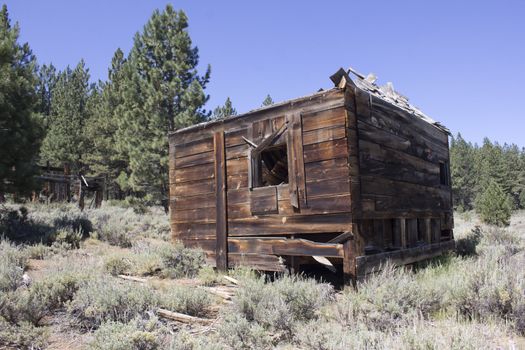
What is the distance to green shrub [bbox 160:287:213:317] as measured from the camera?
18.2 feet

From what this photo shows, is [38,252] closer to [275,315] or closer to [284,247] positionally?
[284,247]

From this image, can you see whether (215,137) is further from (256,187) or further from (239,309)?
(239,309)

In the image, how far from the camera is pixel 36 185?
38.8 feet

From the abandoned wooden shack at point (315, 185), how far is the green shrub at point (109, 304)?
10.3 ft

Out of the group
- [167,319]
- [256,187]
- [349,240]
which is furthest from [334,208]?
[167,319]

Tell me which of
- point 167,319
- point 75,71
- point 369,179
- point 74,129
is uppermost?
point 75,71

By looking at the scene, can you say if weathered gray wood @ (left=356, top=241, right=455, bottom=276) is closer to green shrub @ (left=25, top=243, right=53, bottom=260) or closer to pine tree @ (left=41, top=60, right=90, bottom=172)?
green shrub @ (left=25, top=243, right=53, bottom=260)

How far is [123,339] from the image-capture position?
12.6 ft

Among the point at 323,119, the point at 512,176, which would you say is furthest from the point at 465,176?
the point at 323,119

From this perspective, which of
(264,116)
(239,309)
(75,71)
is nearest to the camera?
(239,309)

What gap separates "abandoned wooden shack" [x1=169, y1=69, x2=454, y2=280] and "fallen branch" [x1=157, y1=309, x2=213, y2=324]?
272 centimetres

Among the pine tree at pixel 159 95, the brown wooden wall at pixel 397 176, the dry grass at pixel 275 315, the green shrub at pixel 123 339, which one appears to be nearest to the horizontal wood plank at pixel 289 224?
the brown wooden wall at pixel 397 176

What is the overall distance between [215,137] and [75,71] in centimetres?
3923

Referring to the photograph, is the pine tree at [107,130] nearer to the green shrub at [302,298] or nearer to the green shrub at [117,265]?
the green shrub at [117,265]
